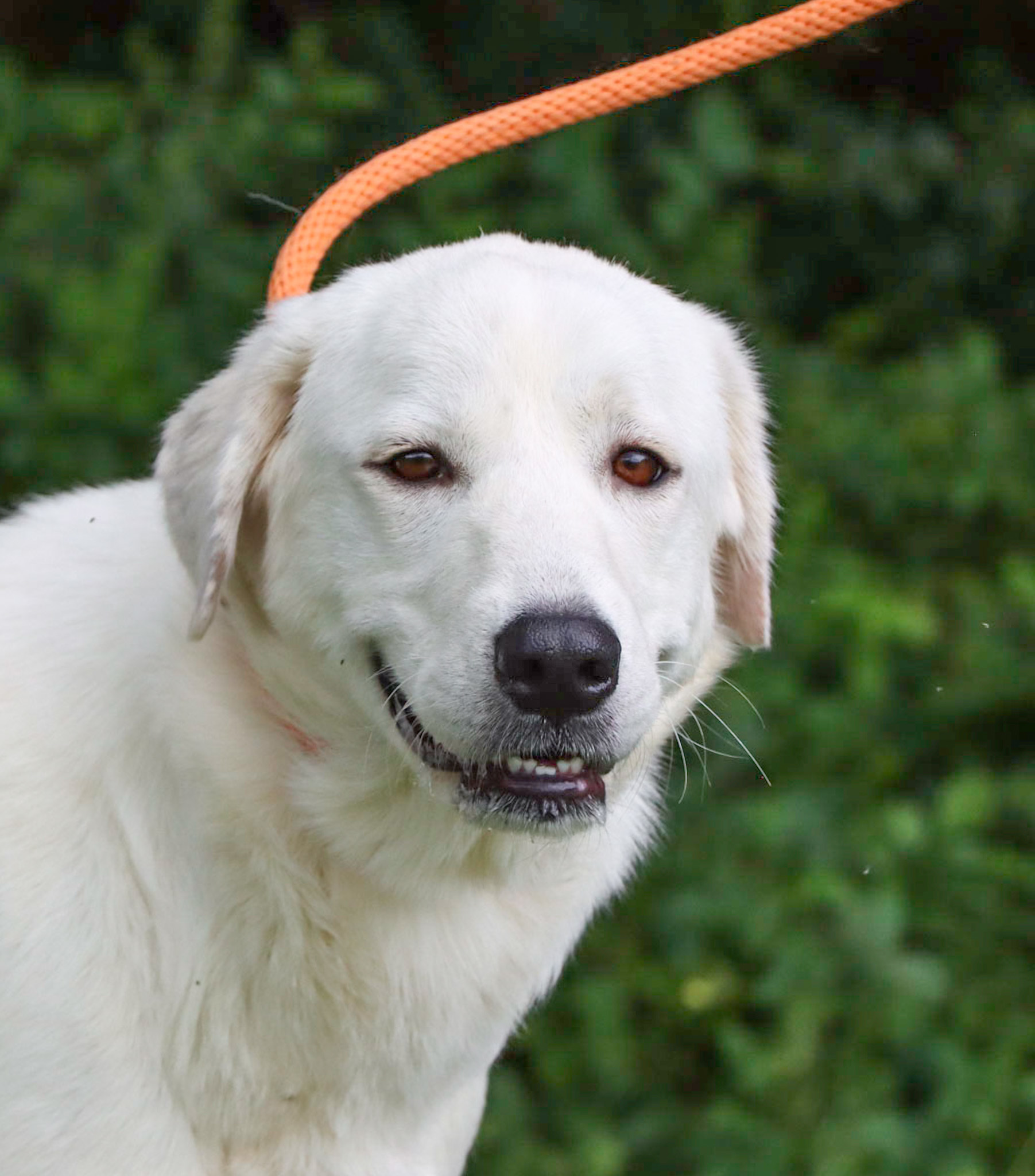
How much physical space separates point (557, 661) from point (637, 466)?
1.61ft

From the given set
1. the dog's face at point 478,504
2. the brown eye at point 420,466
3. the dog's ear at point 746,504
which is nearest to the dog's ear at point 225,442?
the dog's face at point 478,504

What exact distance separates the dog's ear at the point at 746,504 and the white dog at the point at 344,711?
0.20 meters

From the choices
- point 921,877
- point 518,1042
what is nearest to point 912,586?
point 921,877

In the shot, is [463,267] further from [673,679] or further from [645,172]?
[645,172]

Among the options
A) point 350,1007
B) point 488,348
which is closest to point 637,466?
point 488,348

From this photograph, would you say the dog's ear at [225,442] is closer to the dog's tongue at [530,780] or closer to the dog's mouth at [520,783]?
the dog's mouth at [520,783]

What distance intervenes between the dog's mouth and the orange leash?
2.89 ft

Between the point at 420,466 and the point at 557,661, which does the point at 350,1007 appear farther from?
the point at 420,466

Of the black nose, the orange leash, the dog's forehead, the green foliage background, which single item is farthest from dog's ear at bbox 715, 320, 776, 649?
the green foliage background

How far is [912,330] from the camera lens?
20.9 feet

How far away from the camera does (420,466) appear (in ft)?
8.16

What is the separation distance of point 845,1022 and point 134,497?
2.83 m

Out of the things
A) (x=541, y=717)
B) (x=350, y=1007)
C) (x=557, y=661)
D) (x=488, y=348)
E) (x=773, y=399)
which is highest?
(x=488, y=348)

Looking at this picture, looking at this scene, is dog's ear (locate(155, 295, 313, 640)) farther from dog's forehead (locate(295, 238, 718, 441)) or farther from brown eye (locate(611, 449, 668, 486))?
brown eye (locate(611, 449, 668, 486))
